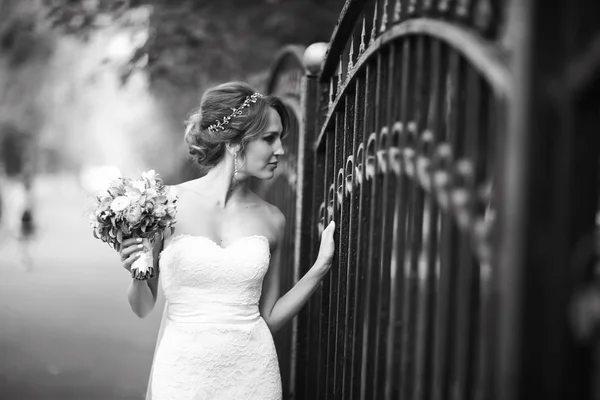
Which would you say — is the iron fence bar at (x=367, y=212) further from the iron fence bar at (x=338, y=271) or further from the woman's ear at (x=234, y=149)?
the woman's ear at (x=234, y=149)

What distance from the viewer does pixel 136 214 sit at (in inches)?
119

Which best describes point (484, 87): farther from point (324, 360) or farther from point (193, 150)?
point (193, 150)

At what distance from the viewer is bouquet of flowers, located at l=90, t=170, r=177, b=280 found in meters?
3.04

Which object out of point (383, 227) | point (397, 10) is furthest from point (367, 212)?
point (397, 10)

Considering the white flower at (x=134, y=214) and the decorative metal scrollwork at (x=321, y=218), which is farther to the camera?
the decorative metal scrollwork at (x=321, y=218)

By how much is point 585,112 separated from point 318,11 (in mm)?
6220

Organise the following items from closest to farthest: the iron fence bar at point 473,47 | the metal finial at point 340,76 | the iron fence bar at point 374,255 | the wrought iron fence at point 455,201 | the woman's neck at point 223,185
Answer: the wrought iron fence at point 455,201
the iron fence bar at point 473,47
the iron fence bar at point 374,255
the metal finial at point 340,76
the woman's neck at point 223,185

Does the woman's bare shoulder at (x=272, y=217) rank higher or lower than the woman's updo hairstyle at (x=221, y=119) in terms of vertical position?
lower

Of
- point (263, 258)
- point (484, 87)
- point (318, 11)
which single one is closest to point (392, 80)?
point (484, 87)

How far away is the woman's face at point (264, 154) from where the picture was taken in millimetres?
3500

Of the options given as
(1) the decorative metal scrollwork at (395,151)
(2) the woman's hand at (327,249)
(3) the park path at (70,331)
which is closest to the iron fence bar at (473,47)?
(1) the decorative metal scrollwork at (395,151)

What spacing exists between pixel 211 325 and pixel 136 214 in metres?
0.67

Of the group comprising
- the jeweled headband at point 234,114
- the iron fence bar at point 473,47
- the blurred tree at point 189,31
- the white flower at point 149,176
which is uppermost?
the blurred tree at point 189,31

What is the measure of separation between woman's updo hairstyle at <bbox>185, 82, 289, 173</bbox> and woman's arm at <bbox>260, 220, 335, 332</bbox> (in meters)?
0.49
